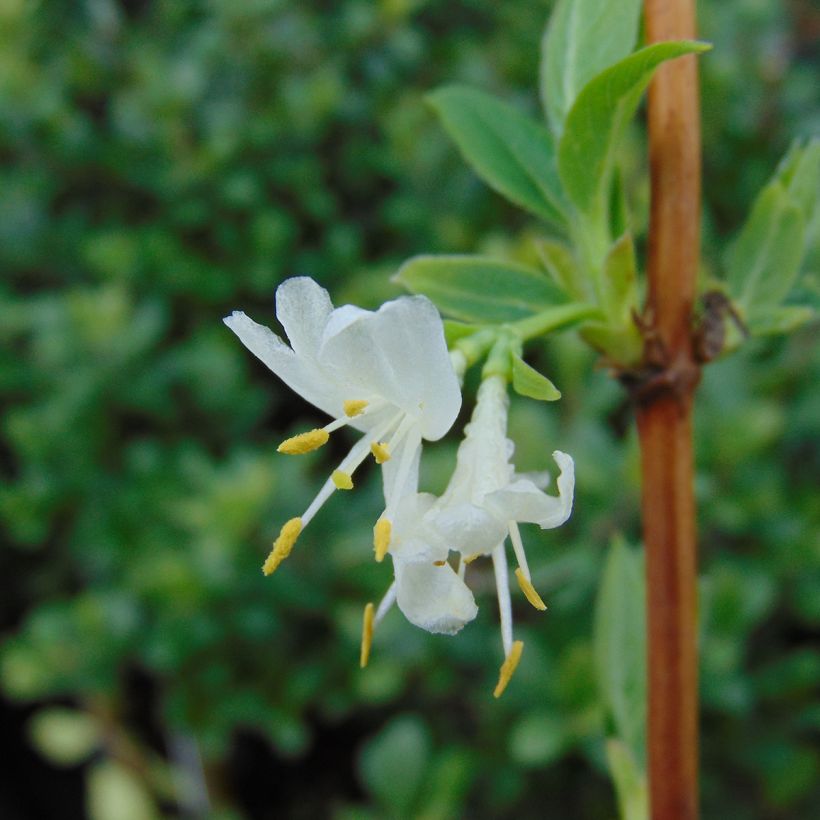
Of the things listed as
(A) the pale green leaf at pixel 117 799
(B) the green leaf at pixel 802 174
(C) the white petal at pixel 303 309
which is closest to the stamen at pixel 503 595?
(C) the white petal at pixel 303 309

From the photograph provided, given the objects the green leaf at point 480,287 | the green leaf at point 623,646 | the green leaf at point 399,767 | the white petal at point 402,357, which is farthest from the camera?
the green leaf at point 399,767

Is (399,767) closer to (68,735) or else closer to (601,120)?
(68,735)

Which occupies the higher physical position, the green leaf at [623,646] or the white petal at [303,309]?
the white petal at [303,309]

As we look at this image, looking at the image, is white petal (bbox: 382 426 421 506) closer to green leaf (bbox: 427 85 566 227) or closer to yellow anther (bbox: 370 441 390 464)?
yellow anther (bbox: 370 441 390 464)

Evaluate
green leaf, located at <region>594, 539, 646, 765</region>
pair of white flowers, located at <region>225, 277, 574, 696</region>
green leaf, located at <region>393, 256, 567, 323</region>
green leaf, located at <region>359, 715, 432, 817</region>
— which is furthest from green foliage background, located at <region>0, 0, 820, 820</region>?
pair of white flowers, located at <region>225, 277, 574, 696</region>

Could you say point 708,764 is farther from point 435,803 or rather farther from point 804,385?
point 804,385

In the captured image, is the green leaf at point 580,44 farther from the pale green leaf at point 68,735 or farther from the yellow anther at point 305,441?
the pale green leaf at point 68,735
